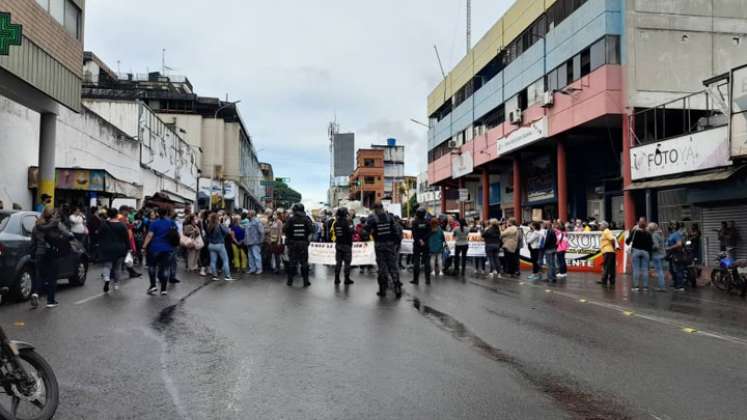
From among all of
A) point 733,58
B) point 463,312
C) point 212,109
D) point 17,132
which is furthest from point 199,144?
point 463,312

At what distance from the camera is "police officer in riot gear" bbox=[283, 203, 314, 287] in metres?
13.7

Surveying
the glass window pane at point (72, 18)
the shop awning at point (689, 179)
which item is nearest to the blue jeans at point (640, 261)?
the shop awning at point (689, 179)

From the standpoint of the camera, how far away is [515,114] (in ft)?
114

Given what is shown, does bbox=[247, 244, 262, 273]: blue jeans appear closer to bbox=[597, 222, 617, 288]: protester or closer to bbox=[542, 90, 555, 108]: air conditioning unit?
bbox=[597, 222, 617, 288]: protester

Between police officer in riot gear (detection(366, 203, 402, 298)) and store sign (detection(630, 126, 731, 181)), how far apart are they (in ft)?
36.6

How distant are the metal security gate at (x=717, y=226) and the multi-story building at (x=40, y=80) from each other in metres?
22.7

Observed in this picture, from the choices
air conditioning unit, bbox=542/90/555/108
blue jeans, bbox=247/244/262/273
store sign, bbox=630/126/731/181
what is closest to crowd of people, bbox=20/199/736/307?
blue jeans, bbox=247/244/262/273

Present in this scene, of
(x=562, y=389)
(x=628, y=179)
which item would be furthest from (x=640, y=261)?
(x=628, y=179)

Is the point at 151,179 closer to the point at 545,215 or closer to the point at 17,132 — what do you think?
the point at 17,132

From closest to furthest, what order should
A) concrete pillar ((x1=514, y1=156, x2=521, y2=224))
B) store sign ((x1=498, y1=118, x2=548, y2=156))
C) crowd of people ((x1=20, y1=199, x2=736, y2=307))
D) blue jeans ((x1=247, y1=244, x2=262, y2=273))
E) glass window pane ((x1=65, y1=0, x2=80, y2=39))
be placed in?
crowd of people ((x1=20, y1=199, x2=736, y2=307)) → blue jeans ((x1=247, y1=244, x2=262, y2=273)) → glass window pane ((x1=65, y1=0, x2=80, y2=39)) → store sign ((x1=498, y1=118, x2=548, y2=156)) → concrete pillar ((x1=514, y1=156, x2=521, y2=224))

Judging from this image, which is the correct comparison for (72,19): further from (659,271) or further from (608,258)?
(659,271)

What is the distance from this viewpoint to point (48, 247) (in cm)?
987

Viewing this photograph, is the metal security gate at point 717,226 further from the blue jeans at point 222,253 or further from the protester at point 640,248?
the blue jeans at point 222,253

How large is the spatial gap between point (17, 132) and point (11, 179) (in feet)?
5.71
